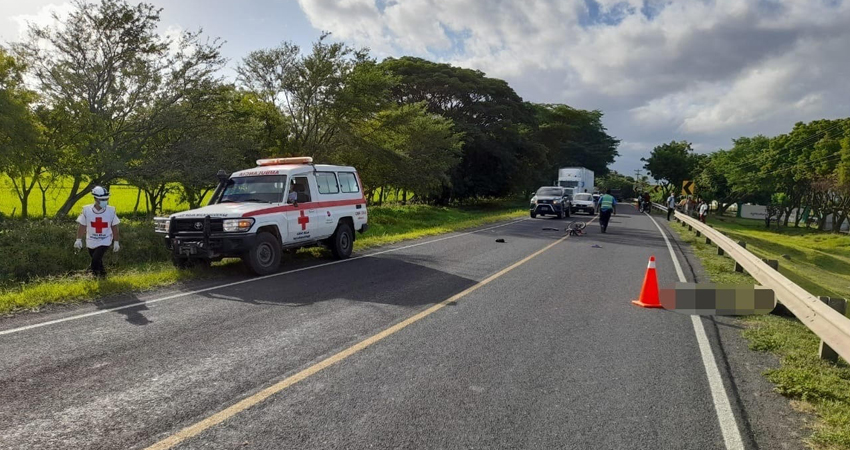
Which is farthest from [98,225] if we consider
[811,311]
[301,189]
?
[811,311]

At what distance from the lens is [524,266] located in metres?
11.6

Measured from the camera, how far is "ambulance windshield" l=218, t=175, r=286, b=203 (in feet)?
35.0

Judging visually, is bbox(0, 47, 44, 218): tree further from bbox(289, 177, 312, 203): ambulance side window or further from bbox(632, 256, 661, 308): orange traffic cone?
bbox(632, 256, 661, 308): orange traffic cone

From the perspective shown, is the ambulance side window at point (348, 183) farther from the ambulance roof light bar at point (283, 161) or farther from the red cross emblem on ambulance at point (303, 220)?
the red cross emblem on ambulance at point (303, 220)

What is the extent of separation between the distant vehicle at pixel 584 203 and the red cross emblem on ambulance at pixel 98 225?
102ft

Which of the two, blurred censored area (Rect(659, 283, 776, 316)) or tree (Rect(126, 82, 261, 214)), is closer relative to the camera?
blurred censored area (Rect(659, 283, 776, 316))

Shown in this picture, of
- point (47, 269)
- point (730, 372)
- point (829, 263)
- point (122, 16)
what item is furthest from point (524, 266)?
point (829, 263)

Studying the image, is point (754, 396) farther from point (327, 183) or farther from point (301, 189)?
point (327, 183)

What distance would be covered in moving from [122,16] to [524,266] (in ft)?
53.0

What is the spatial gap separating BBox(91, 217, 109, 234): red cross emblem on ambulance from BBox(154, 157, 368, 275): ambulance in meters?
1.20

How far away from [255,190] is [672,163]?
72.6m

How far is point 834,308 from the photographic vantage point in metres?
5.61

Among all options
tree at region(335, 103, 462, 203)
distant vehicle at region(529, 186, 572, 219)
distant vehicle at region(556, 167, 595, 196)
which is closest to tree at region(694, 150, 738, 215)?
distant vehicle at region(556, 167, 595, 196)

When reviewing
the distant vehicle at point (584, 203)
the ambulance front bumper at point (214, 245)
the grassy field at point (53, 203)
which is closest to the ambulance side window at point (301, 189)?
the ambulance front bumper at point (214, 245)
